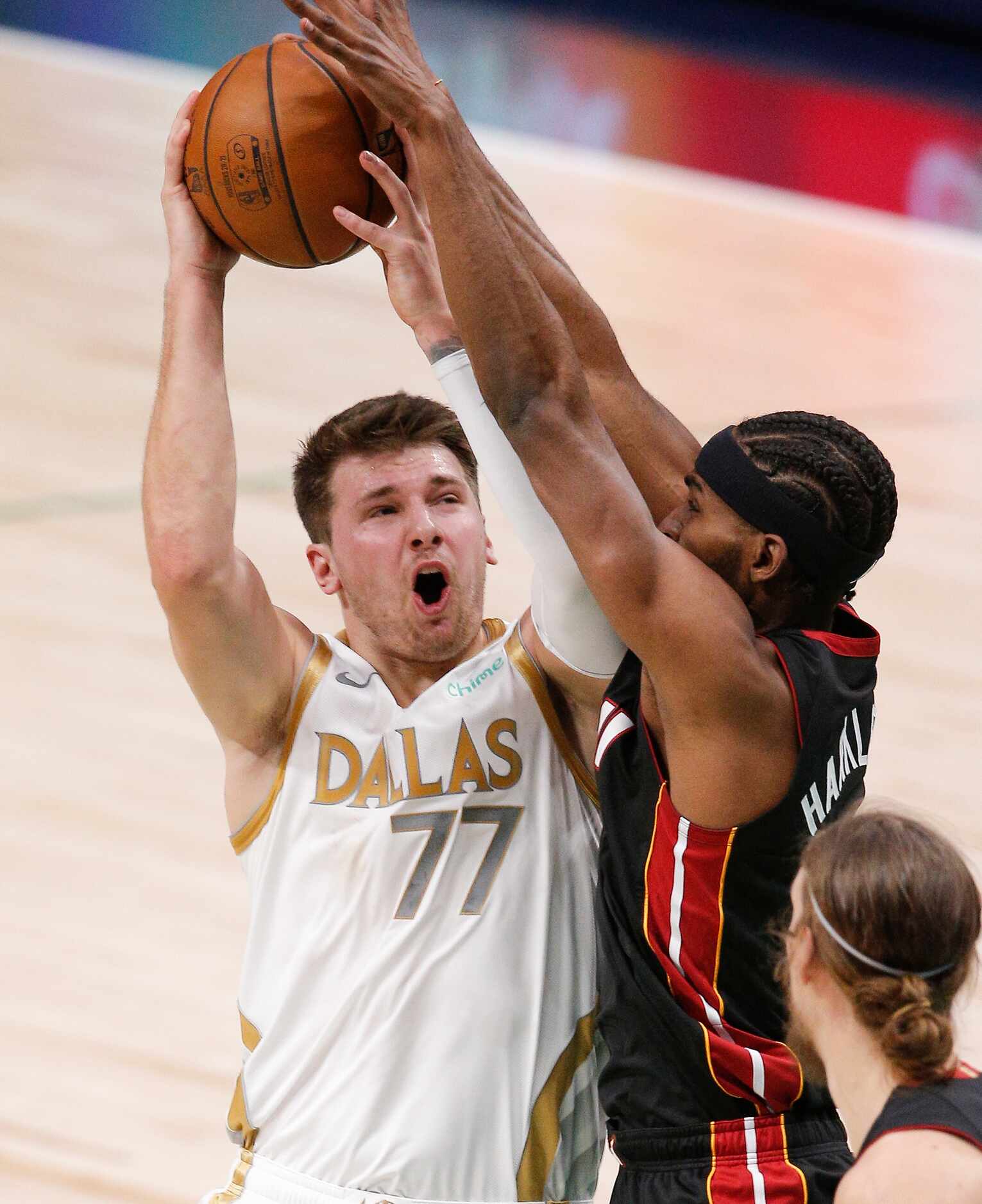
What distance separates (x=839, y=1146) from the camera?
284 centimetres

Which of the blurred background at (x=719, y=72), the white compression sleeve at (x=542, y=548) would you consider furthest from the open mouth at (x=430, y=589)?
the blurred background at (x=719, y=72)

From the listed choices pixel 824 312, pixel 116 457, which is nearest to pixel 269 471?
pixel 116 457

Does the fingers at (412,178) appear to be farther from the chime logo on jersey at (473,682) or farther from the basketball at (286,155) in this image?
the chime logo on jersey at (473,682)

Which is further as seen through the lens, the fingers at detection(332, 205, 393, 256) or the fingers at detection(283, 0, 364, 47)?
the fingers at detection(332, 205, 393, 256)

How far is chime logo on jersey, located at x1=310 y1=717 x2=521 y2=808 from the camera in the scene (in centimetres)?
305

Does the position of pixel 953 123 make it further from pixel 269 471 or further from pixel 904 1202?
pixel 904 1202

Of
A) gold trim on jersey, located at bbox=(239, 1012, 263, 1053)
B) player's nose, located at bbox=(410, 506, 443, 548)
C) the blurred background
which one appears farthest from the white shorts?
the blurred background

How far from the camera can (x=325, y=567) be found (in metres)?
3.39

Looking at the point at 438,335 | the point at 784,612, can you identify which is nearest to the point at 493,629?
the point at 438,335

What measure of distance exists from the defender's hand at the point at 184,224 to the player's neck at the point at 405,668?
735 millimetres

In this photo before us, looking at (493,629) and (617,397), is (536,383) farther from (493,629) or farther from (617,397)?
(493,629)

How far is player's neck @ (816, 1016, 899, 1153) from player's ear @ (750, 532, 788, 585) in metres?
0.73

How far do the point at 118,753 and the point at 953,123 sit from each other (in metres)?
10.5

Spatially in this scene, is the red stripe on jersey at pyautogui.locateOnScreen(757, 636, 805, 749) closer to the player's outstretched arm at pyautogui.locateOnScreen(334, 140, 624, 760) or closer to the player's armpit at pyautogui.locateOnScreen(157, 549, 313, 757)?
the player's outstretched arm at pyautogui.locateOnScreen(334, 140, 624, 760)
